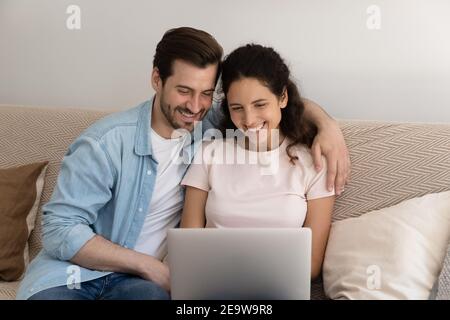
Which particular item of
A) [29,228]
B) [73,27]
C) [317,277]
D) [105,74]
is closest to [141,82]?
[105,74]

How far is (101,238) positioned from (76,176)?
175 mm

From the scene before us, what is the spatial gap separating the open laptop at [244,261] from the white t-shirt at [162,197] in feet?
1.51

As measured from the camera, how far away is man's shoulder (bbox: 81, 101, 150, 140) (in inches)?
64.9

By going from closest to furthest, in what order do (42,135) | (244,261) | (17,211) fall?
(244,261), (17,211), (42,135)

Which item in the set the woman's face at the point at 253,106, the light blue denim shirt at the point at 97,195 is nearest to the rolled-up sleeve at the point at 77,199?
the light blue denim shirt at the point at 97,195

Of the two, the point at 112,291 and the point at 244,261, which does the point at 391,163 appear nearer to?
the point at 244,261

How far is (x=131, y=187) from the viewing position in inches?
65.7

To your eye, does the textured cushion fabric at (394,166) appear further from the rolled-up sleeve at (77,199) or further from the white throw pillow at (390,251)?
the rolled-up sleeve at (77,199)

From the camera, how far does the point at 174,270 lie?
126 cm

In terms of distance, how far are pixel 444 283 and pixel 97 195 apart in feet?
2.92

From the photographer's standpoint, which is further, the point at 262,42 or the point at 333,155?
the point at 262,42

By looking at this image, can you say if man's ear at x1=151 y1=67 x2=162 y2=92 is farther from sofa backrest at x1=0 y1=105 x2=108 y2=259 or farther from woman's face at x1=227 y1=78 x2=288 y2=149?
sofa backrest at x1=0 y1=105 x2=108 y2=259

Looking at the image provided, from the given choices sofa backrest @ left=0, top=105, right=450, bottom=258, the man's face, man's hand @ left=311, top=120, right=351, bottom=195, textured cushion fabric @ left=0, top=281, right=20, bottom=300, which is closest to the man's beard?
the man's face

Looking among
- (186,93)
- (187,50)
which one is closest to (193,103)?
(186,93)
